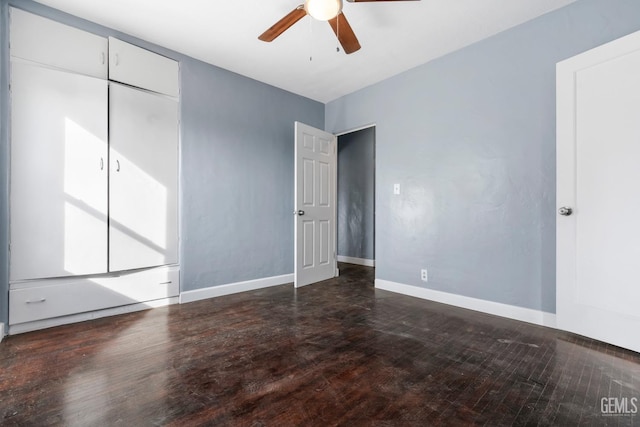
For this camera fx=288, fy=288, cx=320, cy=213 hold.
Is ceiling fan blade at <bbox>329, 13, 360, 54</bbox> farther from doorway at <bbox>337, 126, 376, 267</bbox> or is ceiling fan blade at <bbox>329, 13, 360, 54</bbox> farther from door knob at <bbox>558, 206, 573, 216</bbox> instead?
doorway at <bbox>337, 126, 376, 267</bbox>

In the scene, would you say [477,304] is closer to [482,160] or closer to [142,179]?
[482,160]

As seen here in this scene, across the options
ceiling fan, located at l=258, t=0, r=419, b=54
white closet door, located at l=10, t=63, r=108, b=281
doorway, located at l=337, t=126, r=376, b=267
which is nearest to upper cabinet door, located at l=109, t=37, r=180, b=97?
white closet door, located at l=10, t=63, r=108, b=281

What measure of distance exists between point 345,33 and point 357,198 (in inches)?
149

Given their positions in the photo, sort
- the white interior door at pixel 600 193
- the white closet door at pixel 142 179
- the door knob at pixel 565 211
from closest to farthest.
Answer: the white interior door at pixel 600 193 → the door knob at pixel 565 211 → the white closet door at pixel 142 179

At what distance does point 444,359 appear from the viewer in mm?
1869

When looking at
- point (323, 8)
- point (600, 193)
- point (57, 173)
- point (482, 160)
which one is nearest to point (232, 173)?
point (57, 173)

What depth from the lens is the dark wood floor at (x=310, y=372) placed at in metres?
1.34

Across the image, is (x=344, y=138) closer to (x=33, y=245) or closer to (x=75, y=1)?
(x=75, y=1)

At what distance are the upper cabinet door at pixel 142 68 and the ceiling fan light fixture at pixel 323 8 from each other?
1.88 m

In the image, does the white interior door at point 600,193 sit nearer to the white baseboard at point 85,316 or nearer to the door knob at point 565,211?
the door knob at point 565,211

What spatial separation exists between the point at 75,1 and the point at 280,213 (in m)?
2.79

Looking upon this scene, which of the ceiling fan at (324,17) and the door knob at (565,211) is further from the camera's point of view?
the door knob at (565,211)

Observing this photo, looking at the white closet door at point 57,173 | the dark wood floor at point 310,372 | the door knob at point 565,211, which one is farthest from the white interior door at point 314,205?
the door knob at point 565,211

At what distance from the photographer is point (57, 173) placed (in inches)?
95.2
